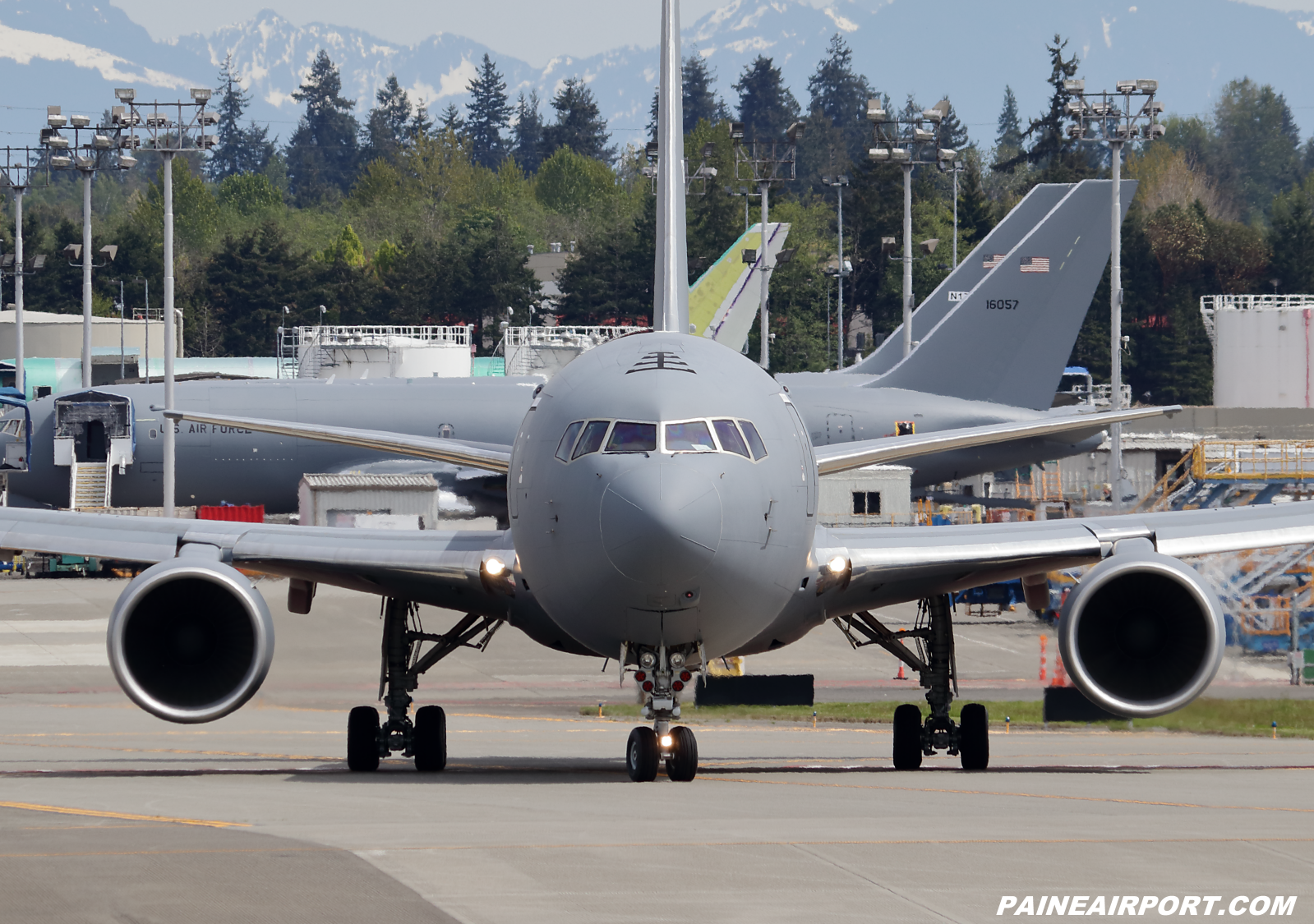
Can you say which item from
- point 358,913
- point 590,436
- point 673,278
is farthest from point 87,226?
point 358,913

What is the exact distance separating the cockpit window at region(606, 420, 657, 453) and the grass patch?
44.2ft

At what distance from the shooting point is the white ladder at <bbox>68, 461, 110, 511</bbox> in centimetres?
5578

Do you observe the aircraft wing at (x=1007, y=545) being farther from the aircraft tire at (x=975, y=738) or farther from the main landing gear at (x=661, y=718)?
the main landing gear at (x=661, y=718)

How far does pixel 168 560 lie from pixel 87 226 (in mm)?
47641

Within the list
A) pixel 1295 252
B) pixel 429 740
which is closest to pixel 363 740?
pixel 429 740

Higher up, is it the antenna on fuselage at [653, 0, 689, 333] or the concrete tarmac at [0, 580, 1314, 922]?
the antenna on fuselage at [653, 0, 689, 333]

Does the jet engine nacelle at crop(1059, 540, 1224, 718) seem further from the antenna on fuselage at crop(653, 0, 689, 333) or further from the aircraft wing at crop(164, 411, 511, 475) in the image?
the aircraft wing at crop(164, 411, 511, 475)

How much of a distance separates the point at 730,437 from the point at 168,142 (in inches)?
1605

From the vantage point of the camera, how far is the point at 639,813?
1306 cm

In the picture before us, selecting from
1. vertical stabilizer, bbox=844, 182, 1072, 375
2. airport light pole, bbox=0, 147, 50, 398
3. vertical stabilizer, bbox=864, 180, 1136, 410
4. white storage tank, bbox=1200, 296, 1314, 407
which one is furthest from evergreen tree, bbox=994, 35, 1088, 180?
vertical stabilizer, bbox=864, 180, 1136, 410

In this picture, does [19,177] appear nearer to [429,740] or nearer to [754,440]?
[429,740]

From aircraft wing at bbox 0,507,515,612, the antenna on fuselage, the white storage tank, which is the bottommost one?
aircraft wing at bbox 0,507,515,612

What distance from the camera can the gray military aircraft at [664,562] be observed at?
46.7 ft

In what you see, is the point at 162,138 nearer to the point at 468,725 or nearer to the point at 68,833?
the point at 468,725
